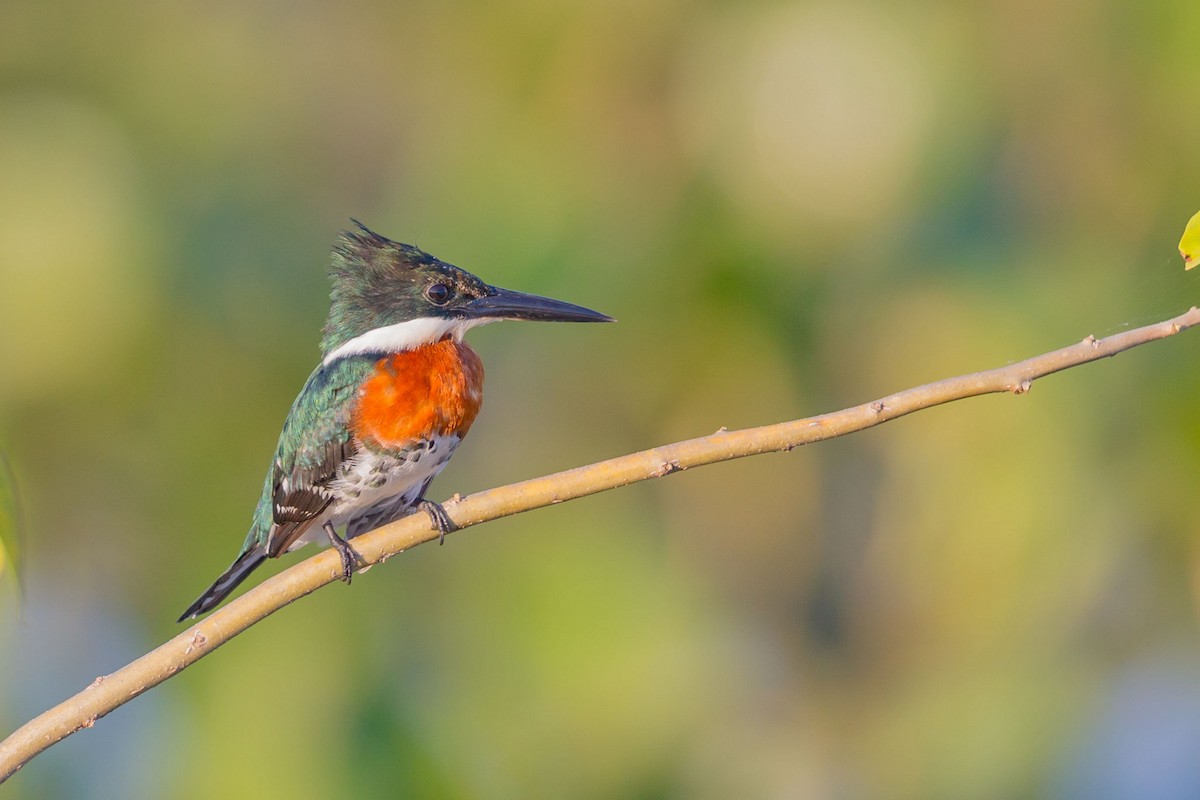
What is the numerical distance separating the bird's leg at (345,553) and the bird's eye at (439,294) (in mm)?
681

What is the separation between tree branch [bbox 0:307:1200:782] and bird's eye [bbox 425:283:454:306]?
1265 mm

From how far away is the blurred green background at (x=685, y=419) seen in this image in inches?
226

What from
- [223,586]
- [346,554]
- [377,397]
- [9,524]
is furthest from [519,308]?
[9,524]

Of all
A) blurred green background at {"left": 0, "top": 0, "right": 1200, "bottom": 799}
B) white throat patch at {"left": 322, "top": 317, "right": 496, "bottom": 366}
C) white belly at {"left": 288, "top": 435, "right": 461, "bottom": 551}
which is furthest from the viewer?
blurred green background at {"left": 0, "top": 0, "right": 1200, "bottom": 799}

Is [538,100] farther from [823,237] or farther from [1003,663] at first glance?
[1003,663]

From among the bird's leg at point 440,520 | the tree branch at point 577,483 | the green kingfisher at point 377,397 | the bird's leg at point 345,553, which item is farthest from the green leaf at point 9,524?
the green kingfisher at point 377,397

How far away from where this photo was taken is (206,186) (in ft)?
24.8

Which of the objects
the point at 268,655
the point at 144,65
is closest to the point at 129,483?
the point at 268,655

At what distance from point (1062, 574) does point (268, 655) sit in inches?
138

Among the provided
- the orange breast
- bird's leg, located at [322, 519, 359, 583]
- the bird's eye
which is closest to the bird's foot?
bird's leg, located at [322, 519, 359, 583]

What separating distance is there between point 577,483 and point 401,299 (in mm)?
1528

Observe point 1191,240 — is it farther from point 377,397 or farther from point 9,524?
point 377,397

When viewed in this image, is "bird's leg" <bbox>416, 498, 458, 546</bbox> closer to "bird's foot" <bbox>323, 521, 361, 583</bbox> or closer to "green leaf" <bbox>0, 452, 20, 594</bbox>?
"bird's foot" <bbox>323, 521, 361, 583</bbox>

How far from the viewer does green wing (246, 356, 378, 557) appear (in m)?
3.56
